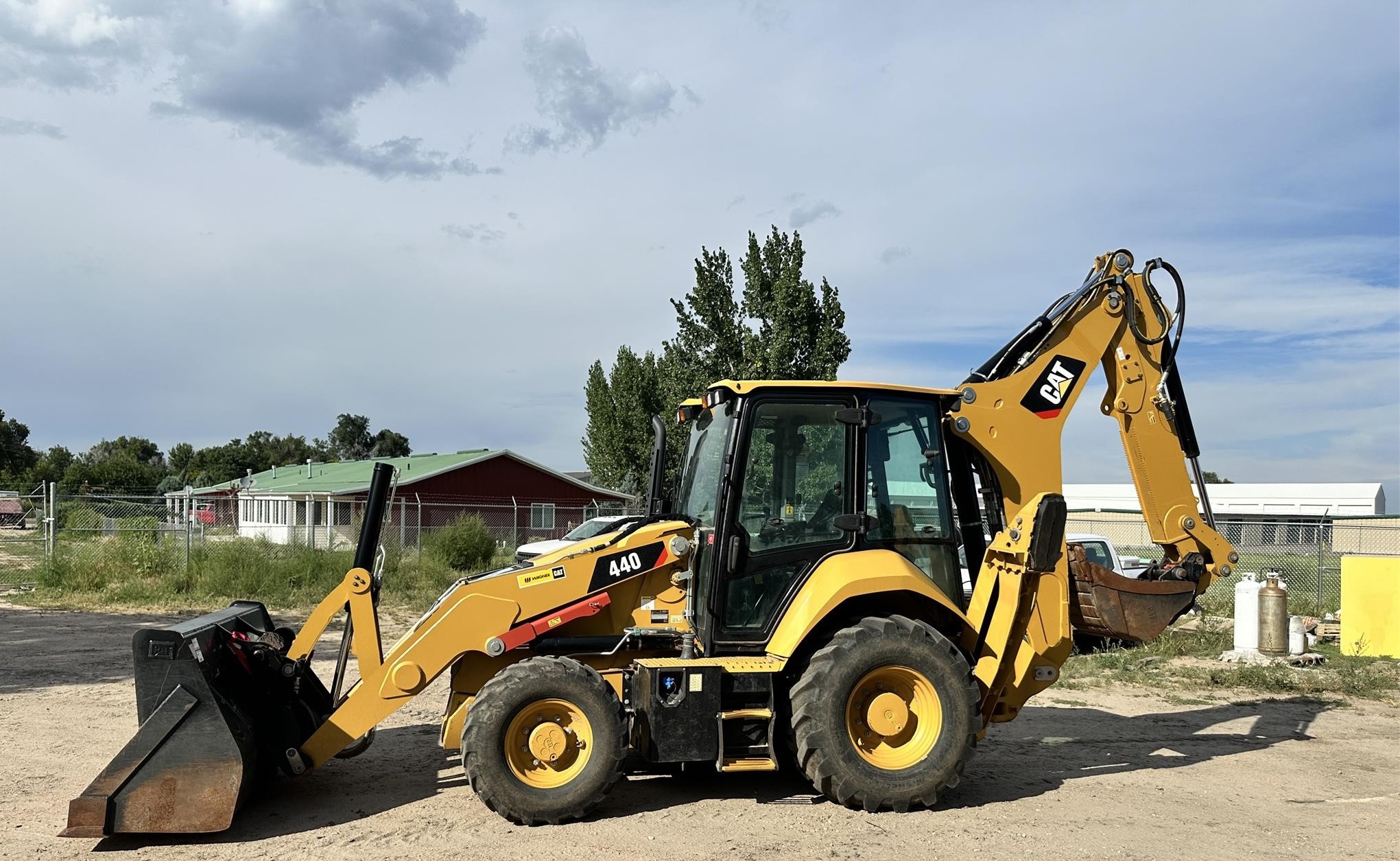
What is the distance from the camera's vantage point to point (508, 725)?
5910mm

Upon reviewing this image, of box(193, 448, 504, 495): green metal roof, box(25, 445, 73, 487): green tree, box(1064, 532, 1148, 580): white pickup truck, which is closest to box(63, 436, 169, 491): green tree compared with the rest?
box(25, 445, 73, 487): green tree

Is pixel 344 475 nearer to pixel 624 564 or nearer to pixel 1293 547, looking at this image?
pixel 1293 547

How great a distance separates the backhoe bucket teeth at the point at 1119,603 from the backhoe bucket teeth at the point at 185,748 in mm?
5054

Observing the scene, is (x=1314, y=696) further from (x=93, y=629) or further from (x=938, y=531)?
(x=93, y=629)

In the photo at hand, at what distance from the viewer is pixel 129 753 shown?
552 cm

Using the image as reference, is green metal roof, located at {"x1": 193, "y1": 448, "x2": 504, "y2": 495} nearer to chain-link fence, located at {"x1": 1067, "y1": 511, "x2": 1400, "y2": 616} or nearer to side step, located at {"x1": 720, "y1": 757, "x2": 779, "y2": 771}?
chain-link fence, located at {"x1": 1067, "y1": 511, "x2": 1400, "y2": 616}

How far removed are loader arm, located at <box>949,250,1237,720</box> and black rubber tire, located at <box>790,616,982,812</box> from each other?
0.85 metres

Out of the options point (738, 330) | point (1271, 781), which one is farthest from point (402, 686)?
point (738, 330)

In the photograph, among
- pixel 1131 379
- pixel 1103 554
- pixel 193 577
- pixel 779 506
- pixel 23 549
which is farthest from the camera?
pixel 23 549

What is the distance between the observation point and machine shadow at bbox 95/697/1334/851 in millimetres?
6098

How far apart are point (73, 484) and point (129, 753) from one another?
72.2 m

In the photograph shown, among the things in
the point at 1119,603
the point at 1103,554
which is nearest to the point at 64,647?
the point at 1119,603

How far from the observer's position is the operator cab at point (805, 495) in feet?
20.9

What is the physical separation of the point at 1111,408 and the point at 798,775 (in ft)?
11.2
